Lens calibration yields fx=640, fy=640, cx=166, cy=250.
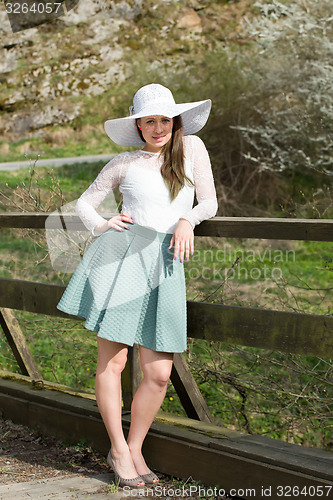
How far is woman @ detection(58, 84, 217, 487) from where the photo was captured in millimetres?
2828

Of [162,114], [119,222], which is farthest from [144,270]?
[162,114]

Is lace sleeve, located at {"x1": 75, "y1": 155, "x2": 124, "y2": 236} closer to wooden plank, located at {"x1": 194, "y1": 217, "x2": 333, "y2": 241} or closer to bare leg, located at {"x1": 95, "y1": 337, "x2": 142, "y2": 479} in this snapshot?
wooden plank, located at {"x1": 194, "y1": 217, "x2": 333, "y2": 241}

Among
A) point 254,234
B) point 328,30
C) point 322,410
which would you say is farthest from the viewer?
point 328,30

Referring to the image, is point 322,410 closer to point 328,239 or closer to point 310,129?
point 328,239

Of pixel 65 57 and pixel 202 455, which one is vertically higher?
pixel 65 57

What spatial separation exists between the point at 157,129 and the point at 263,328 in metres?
1.00

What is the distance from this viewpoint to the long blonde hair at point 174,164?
2844 millimetres

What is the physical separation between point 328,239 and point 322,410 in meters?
2.05

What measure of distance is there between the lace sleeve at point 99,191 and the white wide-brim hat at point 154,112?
6.5 inches

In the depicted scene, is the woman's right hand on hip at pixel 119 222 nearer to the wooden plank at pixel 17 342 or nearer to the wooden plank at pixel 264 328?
the wooden plank at pixel 264 328

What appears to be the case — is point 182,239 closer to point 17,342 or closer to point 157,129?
point 157,129

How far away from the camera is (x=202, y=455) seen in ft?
9.48

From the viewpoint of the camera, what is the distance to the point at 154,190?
112 inches

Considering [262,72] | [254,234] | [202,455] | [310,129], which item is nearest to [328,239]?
[254,234]
